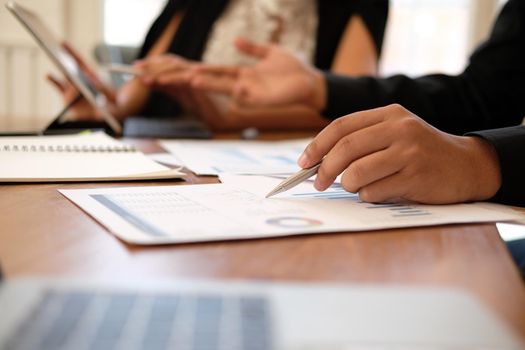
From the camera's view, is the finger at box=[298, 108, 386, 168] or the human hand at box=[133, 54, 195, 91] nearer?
the finger at box=[298, 108, 386, 168]

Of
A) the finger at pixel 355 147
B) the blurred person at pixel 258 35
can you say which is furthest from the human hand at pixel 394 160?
the blurred person at pixel 258 35

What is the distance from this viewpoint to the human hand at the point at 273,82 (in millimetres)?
924

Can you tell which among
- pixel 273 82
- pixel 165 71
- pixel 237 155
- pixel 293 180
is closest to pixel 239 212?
pixel 293 180

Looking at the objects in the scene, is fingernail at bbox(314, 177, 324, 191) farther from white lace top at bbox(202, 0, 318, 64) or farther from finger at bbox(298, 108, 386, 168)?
white lace top at bbox(202, 0, 318, 64)

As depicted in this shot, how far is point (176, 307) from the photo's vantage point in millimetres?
217

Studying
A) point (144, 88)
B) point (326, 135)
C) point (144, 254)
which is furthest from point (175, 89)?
point (144, 254)

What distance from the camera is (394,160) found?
0.46m

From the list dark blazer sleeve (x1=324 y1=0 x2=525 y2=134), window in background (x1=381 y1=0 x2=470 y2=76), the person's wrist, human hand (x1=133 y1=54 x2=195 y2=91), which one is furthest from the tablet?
window in background (x1=381 y1=0 x2=470 y2=76)

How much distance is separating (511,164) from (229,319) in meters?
0.40

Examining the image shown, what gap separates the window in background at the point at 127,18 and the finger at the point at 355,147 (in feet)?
8.98

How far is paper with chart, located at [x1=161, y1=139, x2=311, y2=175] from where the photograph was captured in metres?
0.64

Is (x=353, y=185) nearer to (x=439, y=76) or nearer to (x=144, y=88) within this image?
(x=439, y=76)

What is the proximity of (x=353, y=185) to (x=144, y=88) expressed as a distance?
800mm

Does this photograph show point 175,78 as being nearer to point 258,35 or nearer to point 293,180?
point 258,35
